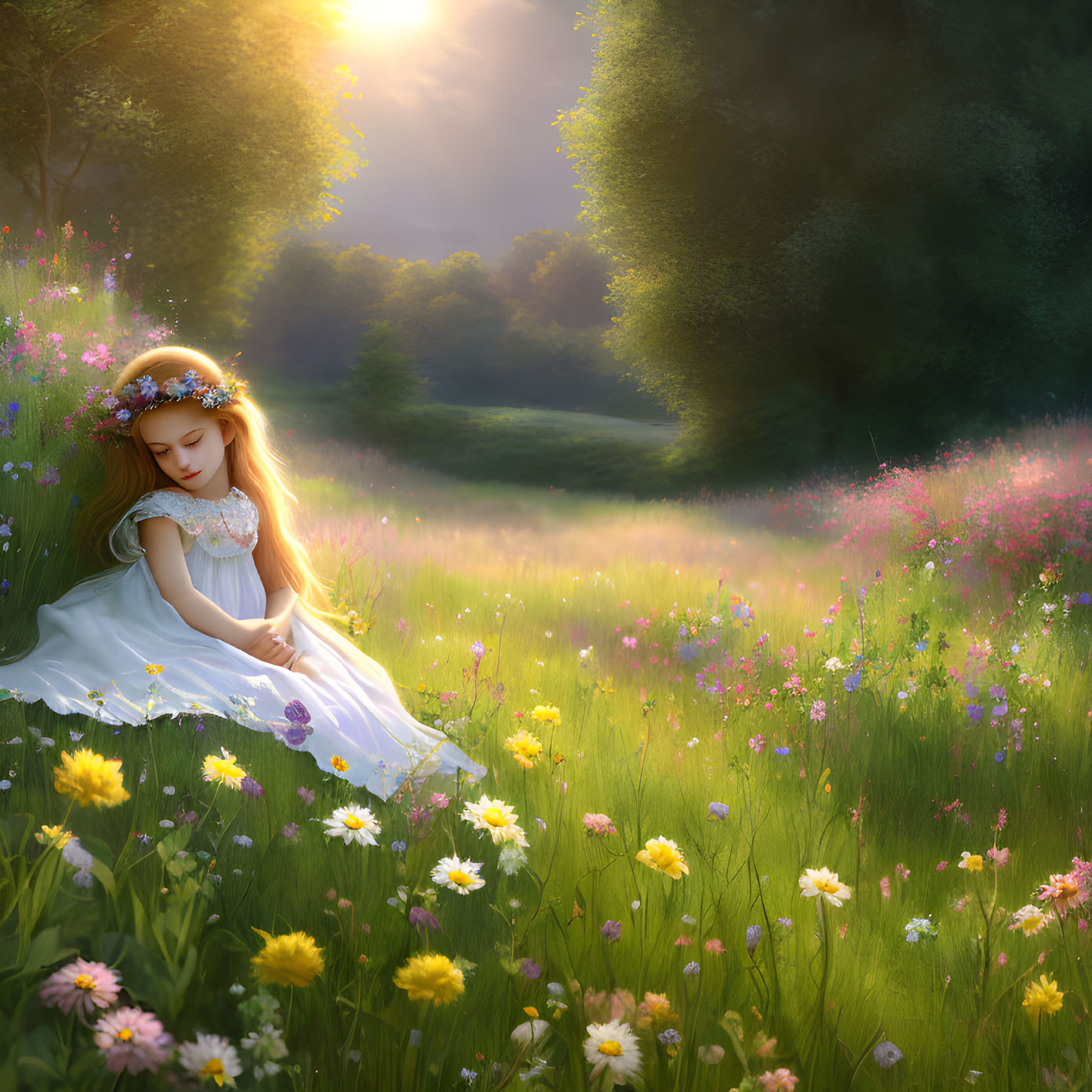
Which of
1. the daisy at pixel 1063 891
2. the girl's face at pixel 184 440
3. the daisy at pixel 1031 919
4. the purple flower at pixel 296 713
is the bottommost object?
the purple flower at pixel 296 713

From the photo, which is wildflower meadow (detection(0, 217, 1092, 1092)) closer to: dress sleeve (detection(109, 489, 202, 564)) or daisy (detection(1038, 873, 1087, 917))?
daisy (detection(1038, 873, 1087, 917))

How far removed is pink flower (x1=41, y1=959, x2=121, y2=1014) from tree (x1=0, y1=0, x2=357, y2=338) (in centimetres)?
1415

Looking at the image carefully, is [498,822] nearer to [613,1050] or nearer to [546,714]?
[613,1050]

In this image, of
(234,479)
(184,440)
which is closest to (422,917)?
(184,440)

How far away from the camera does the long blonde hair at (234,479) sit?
3303mm

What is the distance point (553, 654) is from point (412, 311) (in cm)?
4075

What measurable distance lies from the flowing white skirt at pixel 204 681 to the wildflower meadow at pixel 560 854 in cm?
6

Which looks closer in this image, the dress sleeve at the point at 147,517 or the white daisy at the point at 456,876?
the white daisy at the point at 456,876

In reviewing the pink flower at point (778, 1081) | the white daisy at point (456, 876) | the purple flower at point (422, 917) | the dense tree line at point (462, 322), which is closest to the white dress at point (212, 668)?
the purple flower at point (422, 917)

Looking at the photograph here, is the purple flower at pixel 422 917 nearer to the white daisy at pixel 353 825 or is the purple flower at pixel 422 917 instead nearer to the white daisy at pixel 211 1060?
the white daisy at pixel 353 825

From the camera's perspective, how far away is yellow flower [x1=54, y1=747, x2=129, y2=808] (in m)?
1.49

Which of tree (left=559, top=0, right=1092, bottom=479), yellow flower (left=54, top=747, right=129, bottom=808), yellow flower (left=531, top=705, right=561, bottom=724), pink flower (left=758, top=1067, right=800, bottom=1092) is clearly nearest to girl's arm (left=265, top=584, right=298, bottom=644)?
yellow flower (left=531, top=705, right=561, bottom=724)

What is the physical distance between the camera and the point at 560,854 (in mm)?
2467

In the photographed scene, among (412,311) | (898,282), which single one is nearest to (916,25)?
(898,282)
